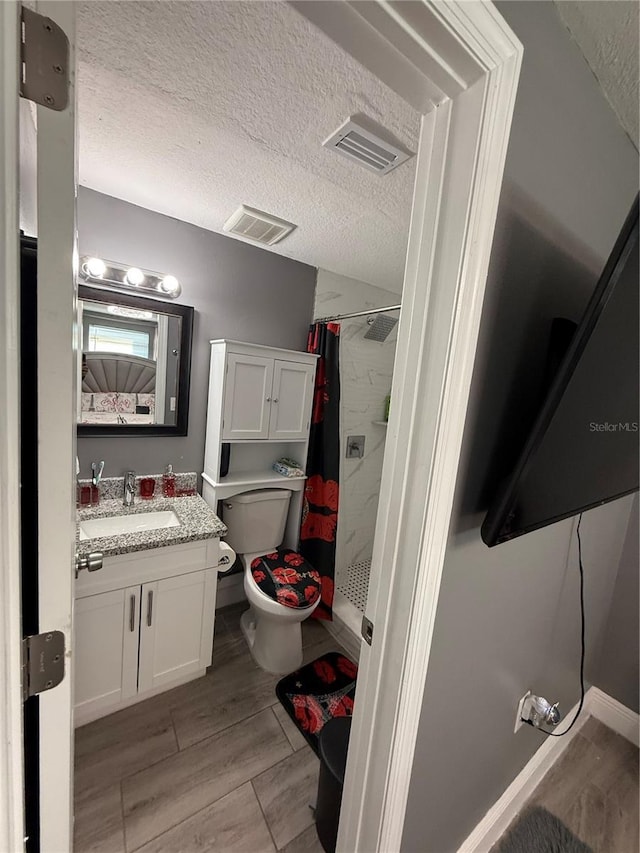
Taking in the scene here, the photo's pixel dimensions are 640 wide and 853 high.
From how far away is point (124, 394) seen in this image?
1.75 m

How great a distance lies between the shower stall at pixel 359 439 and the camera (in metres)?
2.34

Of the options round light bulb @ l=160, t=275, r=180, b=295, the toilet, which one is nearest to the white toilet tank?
the toilet

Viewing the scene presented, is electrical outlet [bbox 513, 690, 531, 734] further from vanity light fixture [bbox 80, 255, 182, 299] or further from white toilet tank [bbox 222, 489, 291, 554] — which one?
vanity light fixture [bbox 80, 255, 182, 299]

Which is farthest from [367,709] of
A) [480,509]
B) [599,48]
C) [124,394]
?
[124,394]

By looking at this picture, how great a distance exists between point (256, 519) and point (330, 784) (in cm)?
123

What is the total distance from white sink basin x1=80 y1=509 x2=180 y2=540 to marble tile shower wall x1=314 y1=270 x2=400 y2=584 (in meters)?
1.20

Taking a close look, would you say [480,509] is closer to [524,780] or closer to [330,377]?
[524,780]

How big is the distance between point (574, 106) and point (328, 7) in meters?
0.61

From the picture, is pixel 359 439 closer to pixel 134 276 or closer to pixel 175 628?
pixel 175 628

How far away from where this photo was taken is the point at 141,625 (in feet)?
4.91

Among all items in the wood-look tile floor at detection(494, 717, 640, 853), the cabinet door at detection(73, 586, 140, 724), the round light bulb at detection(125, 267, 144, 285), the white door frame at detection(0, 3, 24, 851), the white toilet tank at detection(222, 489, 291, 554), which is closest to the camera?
the white door frame at detection(0, 3, 24, 851)

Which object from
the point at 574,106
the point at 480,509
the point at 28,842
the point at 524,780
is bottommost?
the point at 524,780

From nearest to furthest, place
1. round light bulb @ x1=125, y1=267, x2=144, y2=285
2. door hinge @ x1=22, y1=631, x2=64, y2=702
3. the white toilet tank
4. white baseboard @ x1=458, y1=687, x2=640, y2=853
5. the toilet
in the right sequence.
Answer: door hinge @ x1=22, y1=631, x2=64, y2=702 → white baseboard @ x1=458, y1=687, x2=640, y2=853 → round light bulb @ x1=125, y1=267, x2=144, y2=285 → the toilet → the white toilet tank

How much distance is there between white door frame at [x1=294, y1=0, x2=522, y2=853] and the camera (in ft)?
1.66
